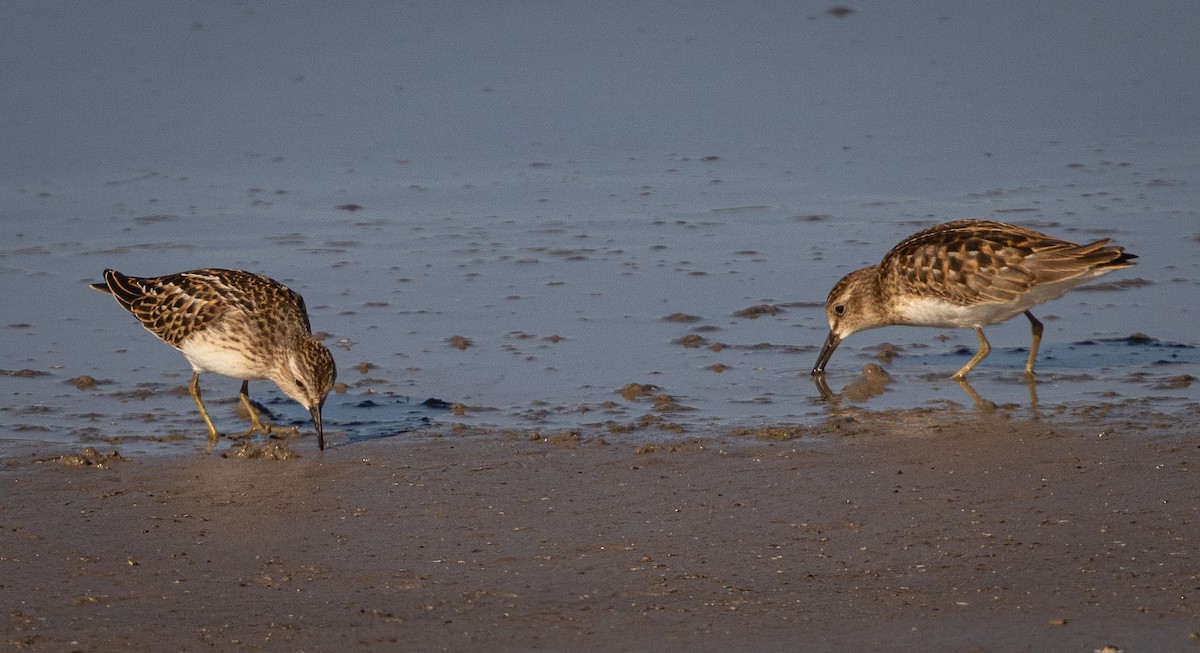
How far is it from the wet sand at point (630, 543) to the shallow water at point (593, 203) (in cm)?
65

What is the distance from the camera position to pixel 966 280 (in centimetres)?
954

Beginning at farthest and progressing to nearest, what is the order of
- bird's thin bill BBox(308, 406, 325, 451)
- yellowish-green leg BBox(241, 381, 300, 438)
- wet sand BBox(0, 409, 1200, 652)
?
1. yellowish-green leg BBox(241, 381, 300, 438)
2. bird's thin bill BBox(308, 406, 325, 451)
3. wet sand BBox(0, 409, 1200, 652)

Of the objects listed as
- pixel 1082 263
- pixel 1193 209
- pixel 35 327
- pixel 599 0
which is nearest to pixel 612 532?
pixel 1082 263

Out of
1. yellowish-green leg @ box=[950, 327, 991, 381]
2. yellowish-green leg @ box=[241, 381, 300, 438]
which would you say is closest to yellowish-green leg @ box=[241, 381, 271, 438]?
yellowish-green leg @ box=[241, 381, 300, 438]

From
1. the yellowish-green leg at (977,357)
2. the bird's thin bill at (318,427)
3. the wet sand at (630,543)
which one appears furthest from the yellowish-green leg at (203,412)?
the yellowish-green leg at (977,357)

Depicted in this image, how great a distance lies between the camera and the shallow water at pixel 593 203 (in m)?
9.12

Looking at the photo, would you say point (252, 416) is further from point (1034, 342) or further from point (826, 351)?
point (1034, 342)

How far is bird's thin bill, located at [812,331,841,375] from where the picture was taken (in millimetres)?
9391

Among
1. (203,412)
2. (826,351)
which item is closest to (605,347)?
(826,351)

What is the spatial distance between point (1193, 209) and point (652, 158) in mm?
4552

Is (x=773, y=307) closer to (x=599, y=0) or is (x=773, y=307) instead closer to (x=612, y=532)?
(x=612, y=532)

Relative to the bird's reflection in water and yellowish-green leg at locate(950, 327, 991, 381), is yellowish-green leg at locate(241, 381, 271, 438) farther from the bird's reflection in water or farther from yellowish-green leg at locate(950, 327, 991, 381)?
yellowish-green leg at locate(950, 327, 991, 381)

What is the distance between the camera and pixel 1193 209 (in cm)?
1256

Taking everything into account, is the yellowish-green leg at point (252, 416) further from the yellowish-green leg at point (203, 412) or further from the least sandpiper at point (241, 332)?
the yellowish-green leg at point (203, 412)
